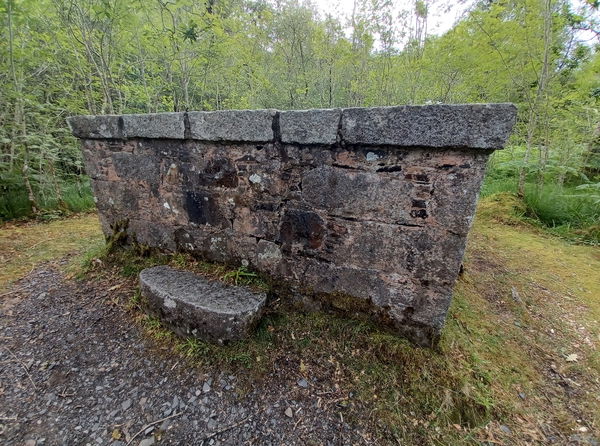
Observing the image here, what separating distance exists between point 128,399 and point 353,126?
2.33 meters

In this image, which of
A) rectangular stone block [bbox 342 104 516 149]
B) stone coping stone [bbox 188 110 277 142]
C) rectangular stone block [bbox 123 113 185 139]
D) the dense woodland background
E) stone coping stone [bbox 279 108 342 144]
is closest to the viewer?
rectangular stone block [bbox 342 104 516 149]

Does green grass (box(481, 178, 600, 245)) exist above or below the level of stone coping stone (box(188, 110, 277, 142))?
below

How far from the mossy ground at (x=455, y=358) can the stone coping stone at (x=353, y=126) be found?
4.01 feet

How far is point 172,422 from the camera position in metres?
1.61

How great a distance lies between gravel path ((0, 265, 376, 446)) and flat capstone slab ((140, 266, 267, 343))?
0.25 metres

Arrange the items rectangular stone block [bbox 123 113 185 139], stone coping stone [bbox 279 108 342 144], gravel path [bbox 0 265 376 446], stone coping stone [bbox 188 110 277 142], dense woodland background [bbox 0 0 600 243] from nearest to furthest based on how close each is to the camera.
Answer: gravel path [bbox 0 265 376 446] → stone coping stone [bbox 279 108 342 144] → stone coping stone [bbox 188 110 277 142] → rectangular stone block [bbox 123 113 185 139] → dense woodland background [bbox 0 0 600 243]

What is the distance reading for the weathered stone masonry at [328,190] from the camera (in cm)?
159

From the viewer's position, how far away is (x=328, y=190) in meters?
1.92

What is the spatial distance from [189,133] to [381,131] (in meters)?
1.56

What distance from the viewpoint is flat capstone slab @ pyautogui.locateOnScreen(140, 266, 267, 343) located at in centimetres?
196

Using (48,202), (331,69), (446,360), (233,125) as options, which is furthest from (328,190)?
(331,69)

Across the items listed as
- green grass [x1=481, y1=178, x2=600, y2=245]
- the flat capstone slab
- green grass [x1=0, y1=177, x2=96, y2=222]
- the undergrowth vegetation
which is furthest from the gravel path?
green grass [x1=481, y1=178, x2=600, y2=245]

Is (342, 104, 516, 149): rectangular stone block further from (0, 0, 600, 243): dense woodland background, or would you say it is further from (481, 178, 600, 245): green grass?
(481, 178, 600, 245): green grass

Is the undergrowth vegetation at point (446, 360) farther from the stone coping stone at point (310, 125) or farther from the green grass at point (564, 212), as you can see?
the green grass at point (564, 212)
